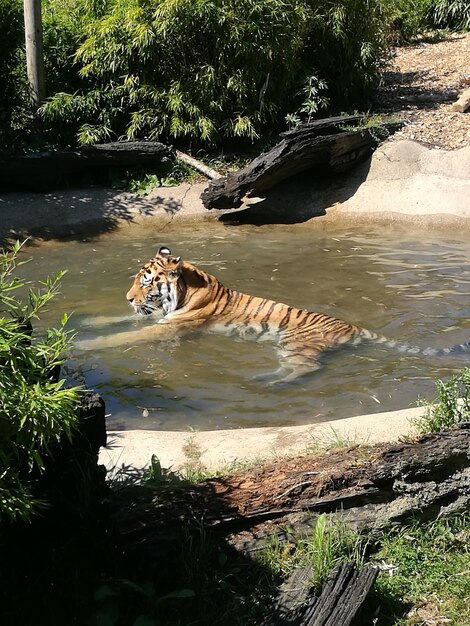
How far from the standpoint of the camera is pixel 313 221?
10.6 m

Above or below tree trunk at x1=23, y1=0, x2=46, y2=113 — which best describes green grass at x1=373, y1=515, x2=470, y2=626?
below

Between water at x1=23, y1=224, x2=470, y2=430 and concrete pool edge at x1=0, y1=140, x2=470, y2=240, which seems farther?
concrete pool edge at x1=0, y1=140, x2=470, y2=240

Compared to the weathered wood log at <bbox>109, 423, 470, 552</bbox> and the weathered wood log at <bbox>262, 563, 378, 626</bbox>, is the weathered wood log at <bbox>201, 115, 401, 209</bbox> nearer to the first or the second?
the weathered wood log at <bbox>109, 423, 470, 552</bbox>

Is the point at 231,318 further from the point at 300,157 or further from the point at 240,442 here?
the point at 300,157

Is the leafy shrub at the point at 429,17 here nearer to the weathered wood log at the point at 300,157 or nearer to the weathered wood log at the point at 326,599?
the weathered wood log at the point at 300,157

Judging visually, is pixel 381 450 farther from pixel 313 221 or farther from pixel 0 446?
pixel 313 221

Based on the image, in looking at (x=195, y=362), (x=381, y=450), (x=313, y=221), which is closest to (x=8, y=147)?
(x=313, y=221)

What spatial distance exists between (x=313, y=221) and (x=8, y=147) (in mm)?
3944

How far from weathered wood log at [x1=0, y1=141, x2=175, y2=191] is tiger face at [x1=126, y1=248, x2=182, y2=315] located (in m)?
3.55

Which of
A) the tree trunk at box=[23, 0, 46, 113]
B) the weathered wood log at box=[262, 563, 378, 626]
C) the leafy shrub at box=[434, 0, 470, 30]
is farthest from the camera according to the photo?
the leafy shrub at box=[434, 0, 470, 30]

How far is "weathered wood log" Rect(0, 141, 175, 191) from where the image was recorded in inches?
400

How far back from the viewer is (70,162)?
1045 centimetres

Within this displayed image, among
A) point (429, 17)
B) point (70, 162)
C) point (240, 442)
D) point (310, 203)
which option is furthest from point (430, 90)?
point (240, 442)

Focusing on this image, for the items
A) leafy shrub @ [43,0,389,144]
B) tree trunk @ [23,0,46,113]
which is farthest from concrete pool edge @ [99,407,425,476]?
leafy shrub @ [43,0,389,144]
